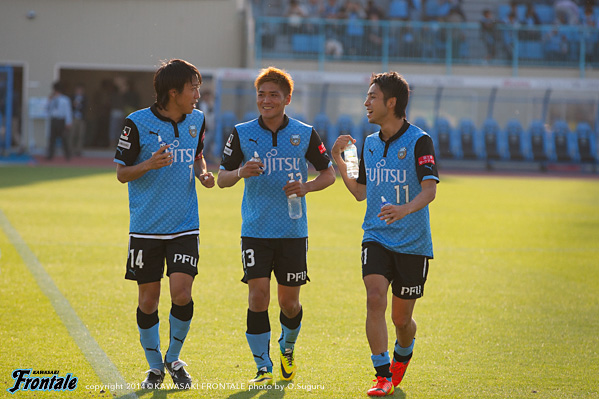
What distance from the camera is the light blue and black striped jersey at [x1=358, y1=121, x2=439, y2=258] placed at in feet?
15.9

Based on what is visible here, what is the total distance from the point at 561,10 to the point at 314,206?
20.9 m

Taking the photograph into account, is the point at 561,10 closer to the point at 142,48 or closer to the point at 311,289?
the point at 142,48

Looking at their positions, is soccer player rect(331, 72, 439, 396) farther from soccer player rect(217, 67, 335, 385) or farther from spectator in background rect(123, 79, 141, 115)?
spectator in background rect(123, 79, 141, 115)

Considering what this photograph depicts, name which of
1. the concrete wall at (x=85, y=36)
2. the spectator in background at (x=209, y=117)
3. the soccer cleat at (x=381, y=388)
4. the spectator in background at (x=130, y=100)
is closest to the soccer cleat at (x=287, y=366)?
Answer: the soccer cleat at (x=381, y=388)

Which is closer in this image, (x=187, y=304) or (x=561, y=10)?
(x=187, y=304)

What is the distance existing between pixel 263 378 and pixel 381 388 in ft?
2.32

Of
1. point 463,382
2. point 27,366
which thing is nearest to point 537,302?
point 463,382

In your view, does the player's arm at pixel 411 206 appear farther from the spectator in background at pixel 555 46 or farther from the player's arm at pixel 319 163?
the spectator in background at pixel 555 46

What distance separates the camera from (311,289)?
817 cm

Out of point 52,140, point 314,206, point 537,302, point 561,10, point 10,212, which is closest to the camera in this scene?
point 537,302

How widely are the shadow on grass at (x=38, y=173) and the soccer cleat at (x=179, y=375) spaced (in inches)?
532

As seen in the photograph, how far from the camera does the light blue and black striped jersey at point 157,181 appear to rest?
489 cm

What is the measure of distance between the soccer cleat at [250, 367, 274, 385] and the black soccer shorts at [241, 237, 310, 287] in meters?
0.55

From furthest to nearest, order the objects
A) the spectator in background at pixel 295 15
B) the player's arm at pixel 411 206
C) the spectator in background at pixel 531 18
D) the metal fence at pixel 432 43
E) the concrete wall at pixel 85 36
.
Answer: the spectator in background at pixel 531 18 < the metal fence at pixel 432 43 < the spectator in background at pixel 295 15 < the concrete wall at pixel 85 36 < the player's arm at pixel 411 206
